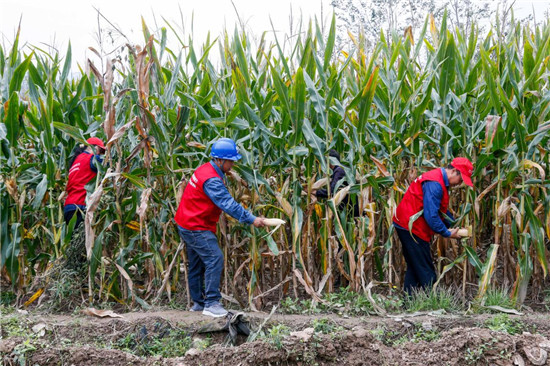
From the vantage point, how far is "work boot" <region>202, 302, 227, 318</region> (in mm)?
4898

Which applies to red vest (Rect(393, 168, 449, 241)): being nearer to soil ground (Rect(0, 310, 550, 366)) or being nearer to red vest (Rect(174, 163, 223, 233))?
soil ground (Rect(0, 310, 550, 366))

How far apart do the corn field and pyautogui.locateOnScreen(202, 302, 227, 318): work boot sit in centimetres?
34

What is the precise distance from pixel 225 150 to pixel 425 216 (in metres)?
2.00

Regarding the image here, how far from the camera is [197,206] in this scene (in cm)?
491

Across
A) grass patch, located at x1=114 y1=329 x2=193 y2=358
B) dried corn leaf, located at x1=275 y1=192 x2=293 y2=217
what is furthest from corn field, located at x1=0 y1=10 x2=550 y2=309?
grass patch, located at x1=114 y1=329 x2=193 y2=358

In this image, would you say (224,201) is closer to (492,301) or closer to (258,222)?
(258,222)

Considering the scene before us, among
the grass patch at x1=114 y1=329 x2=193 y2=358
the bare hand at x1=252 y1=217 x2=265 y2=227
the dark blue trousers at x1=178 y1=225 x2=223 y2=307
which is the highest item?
the bare hand at x1=252 y1=217 x2=265 y2=227

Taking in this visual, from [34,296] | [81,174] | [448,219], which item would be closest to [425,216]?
[448,219]

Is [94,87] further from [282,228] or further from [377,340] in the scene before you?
[377,340]

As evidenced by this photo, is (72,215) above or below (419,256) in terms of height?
above

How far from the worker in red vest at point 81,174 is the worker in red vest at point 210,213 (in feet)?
3.65

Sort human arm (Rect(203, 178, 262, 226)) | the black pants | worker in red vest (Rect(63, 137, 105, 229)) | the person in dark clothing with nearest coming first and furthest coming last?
human arm (Rect(203, 178, 262, 226)) → the person in dark clothing → worker in red vest (Rect(63, 137, 105, 229)) → the black pants

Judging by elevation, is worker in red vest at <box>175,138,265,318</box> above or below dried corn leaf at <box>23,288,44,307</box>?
above

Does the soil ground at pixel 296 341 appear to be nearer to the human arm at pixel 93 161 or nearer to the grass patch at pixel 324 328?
the grass patch at pixel 324 328
